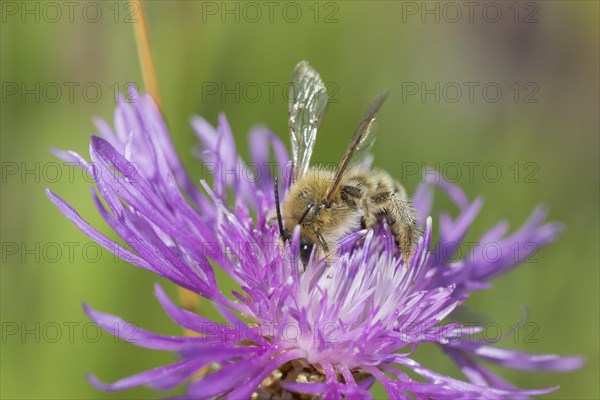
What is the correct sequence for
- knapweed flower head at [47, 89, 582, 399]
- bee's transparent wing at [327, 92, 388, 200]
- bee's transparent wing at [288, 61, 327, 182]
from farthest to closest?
bee's transparent wing at [288, 61, 327, 182], bee's transparent wing at [327, 92, 388, 200], knapweed flower head at [47, 89, 582, 399]

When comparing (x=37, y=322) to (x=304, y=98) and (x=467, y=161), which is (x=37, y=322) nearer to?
(x=304, y=98)

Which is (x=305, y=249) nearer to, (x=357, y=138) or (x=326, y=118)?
(x=357, y=138)

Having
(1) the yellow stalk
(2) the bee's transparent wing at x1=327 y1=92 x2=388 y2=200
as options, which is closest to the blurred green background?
(1) the yellow stalk

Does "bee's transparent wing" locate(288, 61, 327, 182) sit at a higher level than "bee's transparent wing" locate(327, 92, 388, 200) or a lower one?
higher

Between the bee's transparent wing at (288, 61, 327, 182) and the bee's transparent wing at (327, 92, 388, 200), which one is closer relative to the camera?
the bee's transparent wing at (327, 92, 388, 200)

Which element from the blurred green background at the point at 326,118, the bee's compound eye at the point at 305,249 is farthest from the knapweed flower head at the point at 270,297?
the blurred green background at the point at 326,118

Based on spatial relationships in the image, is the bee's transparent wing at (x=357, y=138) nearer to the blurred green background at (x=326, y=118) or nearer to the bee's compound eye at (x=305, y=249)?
the bee's compound eye at (x=305, y=249)

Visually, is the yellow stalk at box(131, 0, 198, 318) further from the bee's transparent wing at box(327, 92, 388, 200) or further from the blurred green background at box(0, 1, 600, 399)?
the bee's transparent wing at box(327, 92, 388, 200)
